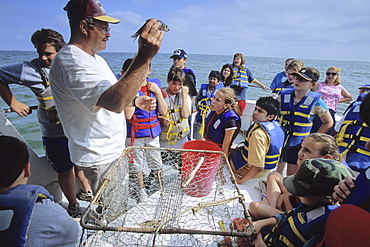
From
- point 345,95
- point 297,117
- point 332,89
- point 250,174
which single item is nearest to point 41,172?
point 250,174

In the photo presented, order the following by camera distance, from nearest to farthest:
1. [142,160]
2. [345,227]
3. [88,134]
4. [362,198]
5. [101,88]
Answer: [345,227], [362,198], [101,88], [88,134], [142,160]

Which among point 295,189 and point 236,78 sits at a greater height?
point 236,78

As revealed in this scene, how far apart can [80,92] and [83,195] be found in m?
1.76

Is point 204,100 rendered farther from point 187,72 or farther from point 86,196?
point 86,196

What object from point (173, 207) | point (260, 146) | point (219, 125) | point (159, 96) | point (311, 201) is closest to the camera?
point (311, 201)

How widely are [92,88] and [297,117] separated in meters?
2.61

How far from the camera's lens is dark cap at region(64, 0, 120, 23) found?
4.08ft

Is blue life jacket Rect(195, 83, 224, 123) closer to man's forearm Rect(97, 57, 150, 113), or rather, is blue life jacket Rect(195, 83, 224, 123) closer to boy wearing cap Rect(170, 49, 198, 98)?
boy wearing cap Rect(170, 49, 198, 98)

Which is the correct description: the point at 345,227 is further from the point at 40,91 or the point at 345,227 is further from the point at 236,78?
the point at 236,78

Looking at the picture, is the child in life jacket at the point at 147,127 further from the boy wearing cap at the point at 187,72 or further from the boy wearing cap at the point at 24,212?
the boy wearing cap at the point at 187,72

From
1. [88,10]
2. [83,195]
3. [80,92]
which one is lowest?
[83,195]

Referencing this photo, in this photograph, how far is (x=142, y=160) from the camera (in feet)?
6.97

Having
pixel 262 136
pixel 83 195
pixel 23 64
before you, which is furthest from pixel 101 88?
pixel 83 195

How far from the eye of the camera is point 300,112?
2.76m
